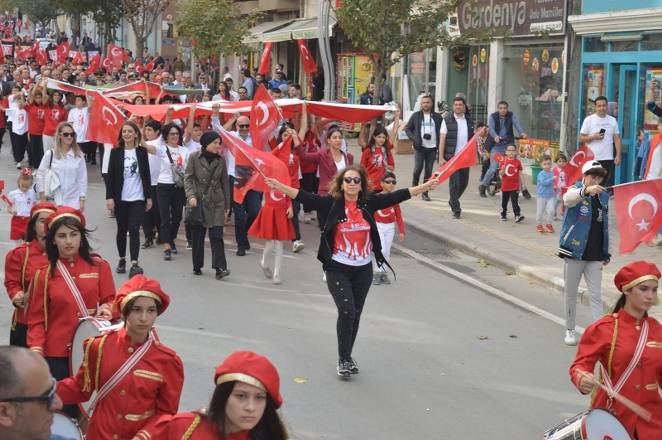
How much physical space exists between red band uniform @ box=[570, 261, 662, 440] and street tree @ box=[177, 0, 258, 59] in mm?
27835

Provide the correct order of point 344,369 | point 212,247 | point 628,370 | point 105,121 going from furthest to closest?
1. point 105,121
2. point 212,247
3. point 344,369
4. point 628,370

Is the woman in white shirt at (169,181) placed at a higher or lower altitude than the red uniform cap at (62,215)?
lower

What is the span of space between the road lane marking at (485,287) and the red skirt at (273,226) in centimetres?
206

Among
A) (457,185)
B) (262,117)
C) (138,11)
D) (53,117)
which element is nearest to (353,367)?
(262,117)

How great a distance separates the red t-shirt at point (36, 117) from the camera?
2111cm

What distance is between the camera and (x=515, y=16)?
963 inches

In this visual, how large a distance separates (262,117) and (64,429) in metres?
10.0

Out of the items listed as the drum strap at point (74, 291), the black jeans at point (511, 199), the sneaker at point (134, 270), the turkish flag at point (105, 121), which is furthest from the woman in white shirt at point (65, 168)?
the black jeans at point (511, 199)

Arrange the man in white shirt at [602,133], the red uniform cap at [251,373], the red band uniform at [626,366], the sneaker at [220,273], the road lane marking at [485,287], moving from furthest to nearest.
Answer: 1. the man in white shirt at [602,133]
2. the sneaker at [220,273]
3. the road lane marking at [485,287]
4. the red band uniform at [626,366]
5. the red uniform cap at [251,373]

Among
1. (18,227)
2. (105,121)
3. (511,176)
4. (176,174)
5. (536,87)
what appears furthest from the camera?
(536,87)

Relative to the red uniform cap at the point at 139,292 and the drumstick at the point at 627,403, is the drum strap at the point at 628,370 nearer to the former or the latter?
the drumstick at the point at 627,403

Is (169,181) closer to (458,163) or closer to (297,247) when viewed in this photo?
(297,247)

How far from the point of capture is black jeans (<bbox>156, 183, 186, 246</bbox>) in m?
13.8

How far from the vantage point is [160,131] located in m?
14.2
